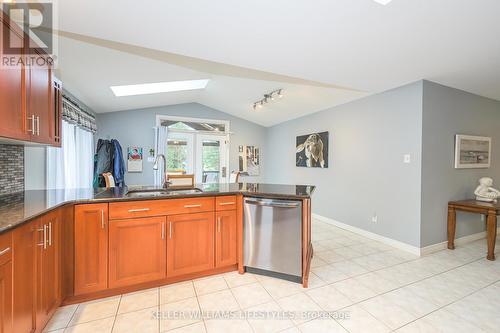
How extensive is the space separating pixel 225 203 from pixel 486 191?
147 inches

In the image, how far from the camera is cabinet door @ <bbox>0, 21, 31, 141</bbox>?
142 cm

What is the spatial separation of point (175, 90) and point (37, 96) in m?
2.67

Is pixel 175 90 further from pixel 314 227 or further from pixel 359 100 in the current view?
pixel 314 227

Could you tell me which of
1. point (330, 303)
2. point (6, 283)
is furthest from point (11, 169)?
point (330, 303)

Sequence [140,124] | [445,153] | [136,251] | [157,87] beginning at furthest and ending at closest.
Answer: [140,124] → [157,87] → [445,153] → [136,251]


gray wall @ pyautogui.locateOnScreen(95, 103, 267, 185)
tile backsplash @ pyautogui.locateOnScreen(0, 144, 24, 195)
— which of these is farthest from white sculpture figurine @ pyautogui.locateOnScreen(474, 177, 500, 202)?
tile backsplash @ pyautogui.locateOnScreen(0, 144, 24, 195)

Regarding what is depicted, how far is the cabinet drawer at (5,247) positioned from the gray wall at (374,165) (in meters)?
3.93

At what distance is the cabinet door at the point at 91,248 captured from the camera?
185 centimetres

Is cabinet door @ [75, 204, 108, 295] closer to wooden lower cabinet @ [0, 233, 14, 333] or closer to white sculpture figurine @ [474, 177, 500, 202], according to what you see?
wooden lower cabinet @ [0, 233, 14, 333]

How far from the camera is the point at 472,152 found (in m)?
3.42

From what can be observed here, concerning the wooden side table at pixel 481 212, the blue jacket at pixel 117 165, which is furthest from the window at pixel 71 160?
the wooden side table at pixel 481 212

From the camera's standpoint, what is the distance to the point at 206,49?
2.28 metres

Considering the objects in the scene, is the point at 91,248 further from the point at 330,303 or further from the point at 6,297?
the point at 330,303

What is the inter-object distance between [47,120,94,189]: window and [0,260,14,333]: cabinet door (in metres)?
1.89
